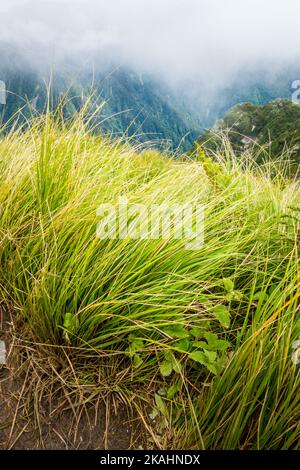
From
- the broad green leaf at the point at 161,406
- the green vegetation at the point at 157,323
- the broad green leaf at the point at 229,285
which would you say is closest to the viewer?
the green vegetation at the point at 157,323

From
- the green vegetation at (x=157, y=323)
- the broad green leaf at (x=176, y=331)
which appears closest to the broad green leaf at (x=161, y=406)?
the green vegetation at (x=157, y=323)

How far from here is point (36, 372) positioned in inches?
57.7

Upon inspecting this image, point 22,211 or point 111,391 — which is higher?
point 22,211

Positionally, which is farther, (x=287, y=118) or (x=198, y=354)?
(x=287, y=118)

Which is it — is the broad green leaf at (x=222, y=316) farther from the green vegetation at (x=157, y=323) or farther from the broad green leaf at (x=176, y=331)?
the broad green leaf at (x=176, y=331)

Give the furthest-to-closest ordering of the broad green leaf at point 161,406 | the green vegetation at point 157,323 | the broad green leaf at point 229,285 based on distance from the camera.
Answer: the broad green leaf at point 229,285 → the broad green leaf at point 161,406 → the green vegetation at point 157,323

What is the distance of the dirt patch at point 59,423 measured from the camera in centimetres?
134

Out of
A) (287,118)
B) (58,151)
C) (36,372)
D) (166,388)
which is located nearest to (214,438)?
(166,388)

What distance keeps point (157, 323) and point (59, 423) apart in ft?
1.94

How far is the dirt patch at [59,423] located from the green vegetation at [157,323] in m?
0.05

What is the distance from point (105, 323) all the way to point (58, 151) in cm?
133

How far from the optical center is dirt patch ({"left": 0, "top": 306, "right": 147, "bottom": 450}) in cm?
134

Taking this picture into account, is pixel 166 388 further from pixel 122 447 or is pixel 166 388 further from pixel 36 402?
pixel 36 402
